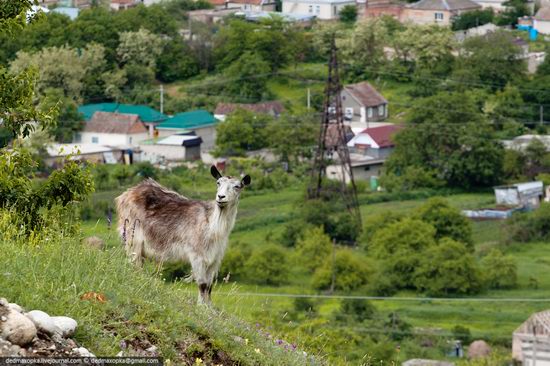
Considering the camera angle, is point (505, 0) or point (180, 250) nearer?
point (180, 250)

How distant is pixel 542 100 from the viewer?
45188 millimetres

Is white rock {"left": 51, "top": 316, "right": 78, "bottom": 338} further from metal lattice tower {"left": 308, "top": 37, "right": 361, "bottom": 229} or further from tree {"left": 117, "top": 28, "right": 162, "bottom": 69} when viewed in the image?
tree {"left": 117, "top": 28, "right": 162, "bottom": 69}

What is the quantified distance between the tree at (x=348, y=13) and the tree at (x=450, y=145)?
16.5 meters

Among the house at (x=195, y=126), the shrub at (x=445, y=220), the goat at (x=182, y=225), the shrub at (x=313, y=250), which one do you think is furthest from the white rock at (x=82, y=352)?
the house at (x=195, y=126)

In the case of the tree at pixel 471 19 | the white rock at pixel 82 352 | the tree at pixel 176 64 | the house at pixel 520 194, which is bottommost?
the house at pixel 520 194

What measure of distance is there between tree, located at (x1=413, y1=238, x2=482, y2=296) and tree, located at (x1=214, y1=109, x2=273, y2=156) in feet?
43.7

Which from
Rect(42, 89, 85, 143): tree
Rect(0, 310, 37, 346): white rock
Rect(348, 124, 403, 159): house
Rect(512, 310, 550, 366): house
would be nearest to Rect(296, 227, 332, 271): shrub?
Rect(512, 310, 550, 366): house

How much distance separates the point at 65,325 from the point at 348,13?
53.1 metres

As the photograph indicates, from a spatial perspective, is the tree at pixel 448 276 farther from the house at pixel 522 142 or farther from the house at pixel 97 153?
the house at pixel 97 153

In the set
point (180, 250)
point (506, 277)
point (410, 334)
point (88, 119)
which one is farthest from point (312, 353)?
point (88, 119)

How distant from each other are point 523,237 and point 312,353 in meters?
25.0

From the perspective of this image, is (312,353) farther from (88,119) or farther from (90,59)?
(90,59)

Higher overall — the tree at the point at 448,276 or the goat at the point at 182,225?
the goat at the point at 182,225

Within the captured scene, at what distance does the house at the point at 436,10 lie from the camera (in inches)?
2243
